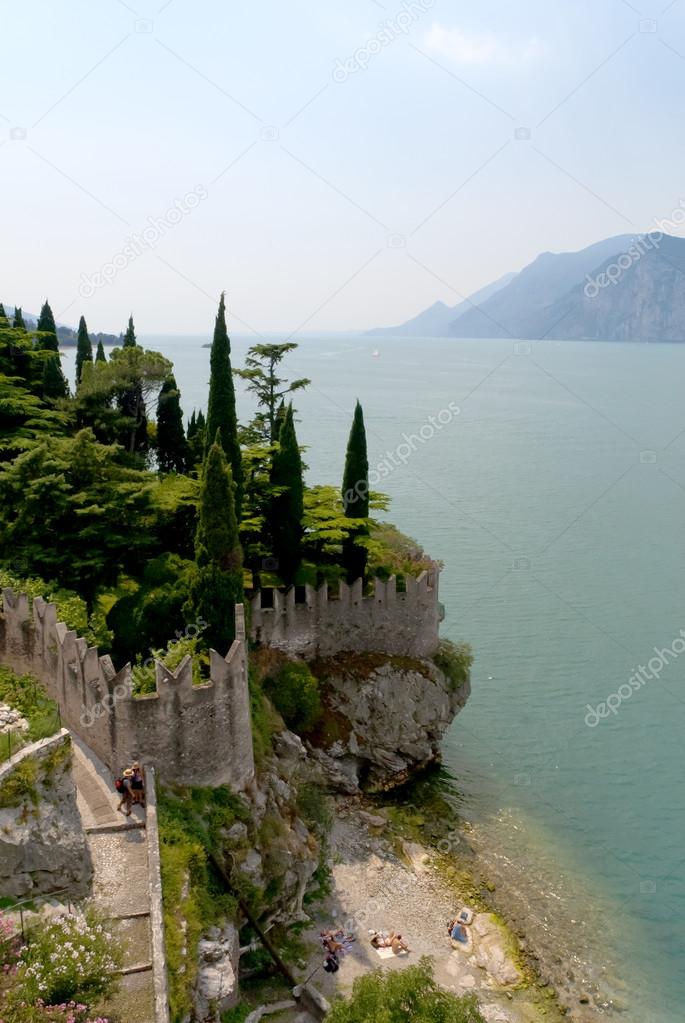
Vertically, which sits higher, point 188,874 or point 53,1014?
point 53,1014

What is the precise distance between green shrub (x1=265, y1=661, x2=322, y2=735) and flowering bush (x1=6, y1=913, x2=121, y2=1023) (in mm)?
12524

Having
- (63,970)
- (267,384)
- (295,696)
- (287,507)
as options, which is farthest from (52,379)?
(63,970)

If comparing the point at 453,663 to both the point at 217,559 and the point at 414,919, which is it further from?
the point at 217,559

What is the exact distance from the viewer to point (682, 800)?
30.9 metres

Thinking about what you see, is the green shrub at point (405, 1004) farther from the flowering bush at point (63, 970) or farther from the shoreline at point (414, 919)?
the shoreline at point (414, 919)

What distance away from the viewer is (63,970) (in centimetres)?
1355

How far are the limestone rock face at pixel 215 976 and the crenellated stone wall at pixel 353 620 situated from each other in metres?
10.5

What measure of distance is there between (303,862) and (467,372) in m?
155

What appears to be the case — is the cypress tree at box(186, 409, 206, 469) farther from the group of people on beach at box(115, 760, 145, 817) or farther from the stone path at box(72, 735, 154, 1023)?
the group of people on beach at box(115, 760, 145, 817)

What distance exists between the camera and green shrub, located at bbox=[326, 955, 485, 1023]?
15.8 meters

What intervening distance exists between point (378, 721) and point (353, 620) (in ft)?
11.3

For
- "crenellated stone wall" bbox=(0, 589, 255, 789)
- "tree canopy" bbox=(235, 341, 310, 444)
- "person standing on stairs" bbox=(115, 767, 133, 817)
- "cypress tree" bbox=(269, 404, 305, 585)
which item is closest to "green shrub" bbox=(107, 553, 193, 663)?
"crenellated stone wall" bbox=(0, 589, 255, 789)

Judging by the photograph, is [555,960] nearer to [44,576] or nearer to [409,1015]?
[409,1015]

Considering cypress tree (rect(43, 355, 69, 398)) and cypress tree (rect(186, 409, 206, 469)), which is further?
cypress tree (rect(43, 355, 69, 398))
